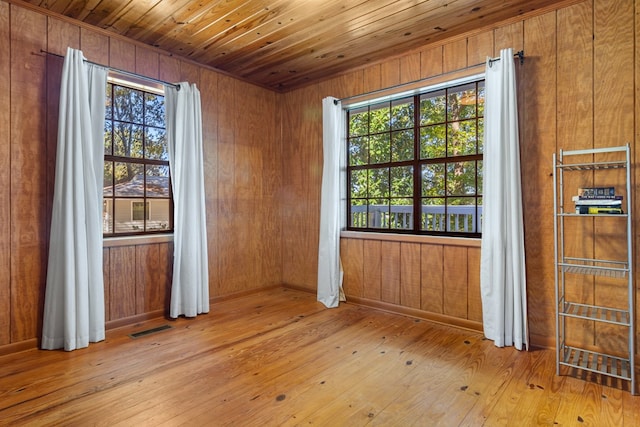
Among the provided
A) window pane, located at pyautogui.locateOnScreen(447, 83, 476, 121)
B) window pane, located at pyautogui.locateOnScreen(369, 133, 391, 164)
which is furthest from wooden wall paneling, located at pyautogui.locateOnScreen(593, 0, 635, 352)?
window pane, located at pyautogui.locateOnScreen(369, 133, 391, 164)

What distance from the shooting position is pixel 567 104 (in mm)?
2676

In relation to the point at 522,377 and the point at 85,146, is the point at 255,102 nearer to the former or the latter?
the point at 85,146

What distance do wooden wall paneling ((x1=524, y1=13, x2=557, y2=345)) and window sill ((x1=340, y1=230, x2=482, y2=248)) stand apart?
0.47 meters

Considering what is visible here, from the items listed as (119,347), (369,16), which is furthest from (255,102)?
(119,347)

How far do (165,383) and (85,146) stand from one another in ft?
6.46

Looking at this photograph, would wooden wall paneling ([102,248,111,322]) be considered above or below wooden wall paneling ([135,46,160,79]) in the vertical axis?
below

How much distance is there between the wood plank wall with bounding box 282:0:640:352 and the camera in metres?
2.50

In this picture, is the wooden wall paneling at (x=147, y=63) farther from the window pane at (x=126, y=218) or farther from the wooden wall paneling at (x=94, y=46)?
the window pane at (x=126, y=218)

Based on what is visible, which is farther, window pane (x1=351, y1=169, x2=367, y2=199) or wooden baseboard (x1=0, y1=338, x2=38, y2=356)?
window pane (x1=351, y1=169, x2=367, y2=199)

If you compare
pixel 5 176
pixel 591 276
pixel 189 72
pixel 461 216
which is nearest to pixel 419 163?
pixel 461 216

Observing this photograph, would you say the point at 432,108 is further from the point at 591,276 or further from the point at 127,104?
the point at 127,104

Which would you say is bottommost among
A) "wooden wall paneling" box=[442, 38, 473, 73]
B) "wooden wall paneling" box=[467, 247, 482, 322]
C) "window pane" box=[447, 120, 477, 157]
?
"wooden wall paneling" box=[467, 247, 482, 322]

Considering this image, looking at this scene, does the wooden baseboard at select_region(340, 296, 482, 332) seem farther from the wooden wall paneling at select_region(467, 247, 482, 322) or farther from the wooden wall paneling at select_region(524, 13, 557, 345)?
the wooden wall paneling at select_region(524, 13, 557, 345)

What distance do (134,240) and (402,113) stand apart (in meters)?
2.97
